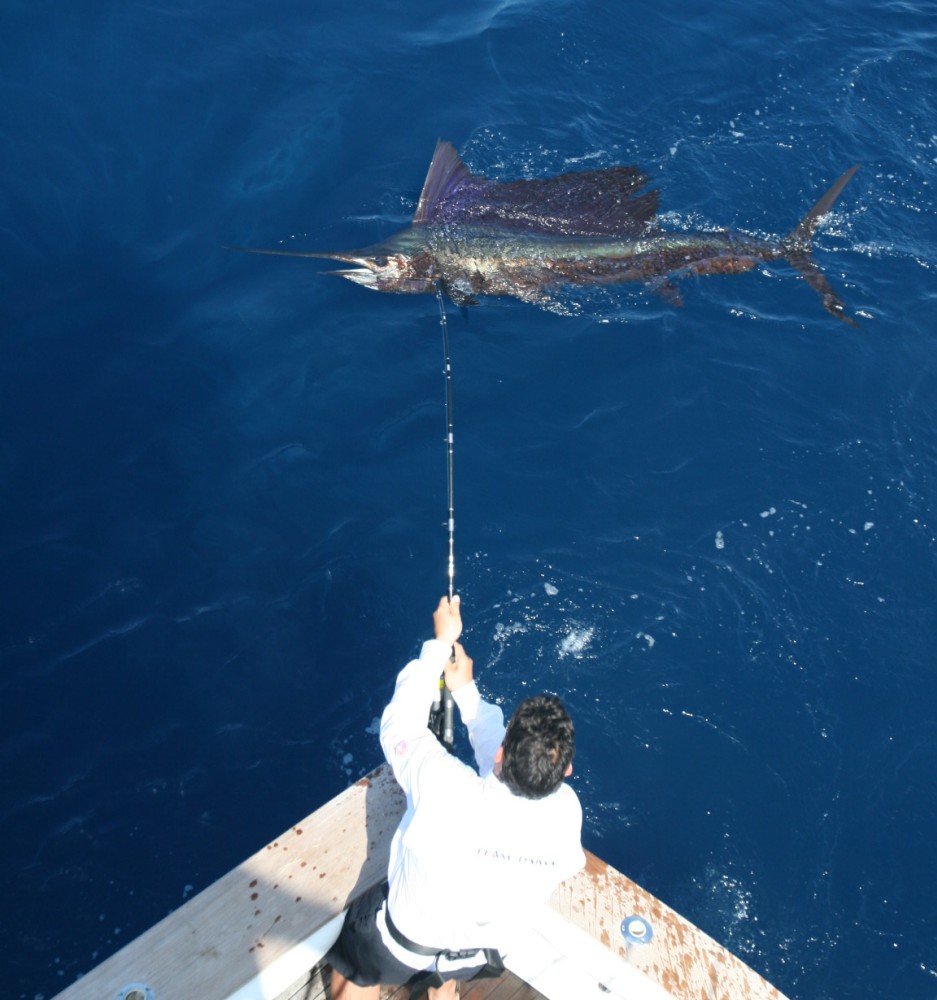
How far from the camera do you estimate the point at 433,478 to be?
507 centimetres

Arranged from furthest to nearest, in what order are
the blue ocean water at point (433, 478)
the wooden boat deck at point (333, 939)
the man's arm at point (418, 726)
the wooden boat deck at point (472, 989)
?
1. the blue ocean water at point (433, 478)
2. the wooden boat deck at point (472, 989)
3. the wooden boat deck at point (333, 939)
4. the man's arm at point (418, 726)

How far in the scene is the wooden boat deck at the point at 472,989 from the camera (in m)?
2.86

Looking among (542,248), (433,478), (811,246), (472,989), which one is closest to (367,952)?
(472,989)

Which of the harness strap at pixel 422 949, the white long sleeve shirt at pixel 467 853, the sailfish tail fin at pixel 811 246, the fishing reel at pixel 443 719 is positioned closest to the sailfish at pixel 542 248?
the sailfish tail fin at pixel 811 246

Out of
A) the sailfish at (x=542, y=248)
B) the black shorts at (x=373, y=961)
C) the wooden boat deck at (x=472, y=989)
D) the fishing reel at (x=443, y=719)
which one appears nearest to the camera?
the black shorts at (x=373, y=961)

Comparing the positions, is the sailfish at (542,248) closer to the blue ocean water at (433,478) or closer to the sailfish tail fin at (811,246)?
the sailfish tail fin at (811,246)

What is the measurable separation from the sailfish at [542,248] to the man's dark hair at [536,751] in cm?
420

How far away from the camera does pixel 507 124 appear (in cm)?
728

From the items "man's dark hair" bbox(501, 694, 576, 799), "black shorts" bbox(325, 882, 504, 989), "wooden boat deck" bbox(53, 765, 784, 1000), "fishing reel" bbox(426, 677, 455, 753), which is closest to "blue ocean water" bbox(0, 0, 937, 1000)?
"wooden boat deck" bbox(53, 765, 784, 1000)

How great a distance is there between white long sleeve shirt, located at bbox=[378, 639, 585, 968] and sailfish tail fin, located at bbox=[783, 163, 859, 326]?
4.92 metres

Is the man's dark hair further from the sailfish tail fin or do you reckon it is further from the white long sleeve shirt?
the sailfish tail fin

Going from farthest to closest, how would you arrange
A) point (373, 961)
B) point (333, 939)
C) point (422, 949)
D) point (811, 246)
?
1. point (811, 246)
2. point (333, 939)
3. point (373, 961)
4. point (422, 949)

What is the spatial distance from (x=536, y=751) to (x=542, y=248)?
184 inches

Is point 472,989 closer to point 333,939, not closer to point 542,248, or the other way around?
point 333,939
